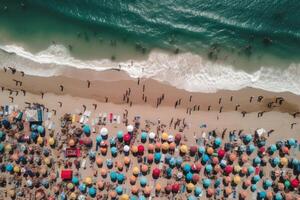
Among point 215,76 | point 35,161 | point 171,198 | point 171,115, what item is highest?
point 215,76

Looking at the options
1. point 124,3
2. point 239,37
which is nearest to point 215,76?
point 239,37

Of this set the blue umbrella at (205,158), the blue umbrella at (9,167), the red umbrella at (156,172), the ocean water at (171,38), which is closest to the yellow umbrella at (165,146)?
the red umbrella at (156,172)

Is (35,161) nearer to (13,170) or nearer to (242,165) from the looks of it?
(13,170)

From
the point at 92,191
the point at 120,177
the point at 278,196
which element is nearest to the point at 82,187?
the point at 92,191

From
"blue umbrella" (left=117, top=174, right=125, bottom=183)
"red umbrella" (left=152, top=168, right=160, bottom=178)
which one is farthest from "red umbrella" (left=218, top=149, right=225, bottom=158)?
"blue umbrella" (left=117, top=174, right=125, bottom=183)

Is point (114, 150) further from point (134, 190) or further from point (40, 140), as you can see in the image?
point (40, 140)
